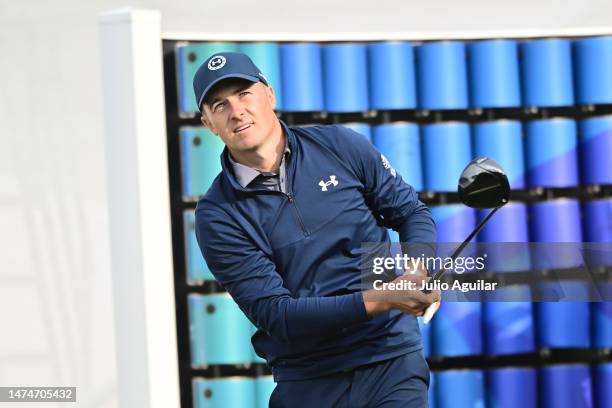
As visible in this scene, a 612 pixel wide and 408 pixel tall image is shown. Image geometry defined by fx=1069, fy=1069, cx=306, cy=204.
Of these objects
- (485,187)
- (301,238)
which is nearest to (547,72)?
(485,187)

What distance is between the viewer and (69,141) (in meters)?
5.52

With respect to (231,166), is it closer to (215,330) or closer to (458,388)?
(215,330)

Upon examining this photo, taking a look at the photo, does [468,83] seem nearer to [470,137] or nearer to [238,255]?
[470,137]

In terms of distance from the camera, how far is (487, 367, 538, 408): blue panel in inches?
153

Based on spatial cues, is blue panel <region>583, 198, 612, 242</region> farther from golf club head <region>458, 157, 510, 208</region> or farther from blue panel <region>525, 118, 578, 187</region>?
golf club head <region>458, 157, 510, 208</region>

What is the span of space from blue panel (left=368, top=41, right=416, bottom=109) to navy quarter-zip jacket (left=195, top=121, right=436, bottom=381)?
1.23 meters

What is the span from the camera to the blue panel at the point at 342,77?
12.6 feet

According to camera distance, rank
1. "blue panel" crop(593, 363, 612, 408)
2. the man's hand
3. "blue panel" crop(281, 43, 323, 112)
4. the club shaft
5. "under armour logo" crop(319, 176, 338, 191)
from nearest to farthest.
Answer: the man's hand, the club shaft, "under armour logo" crop(319, 176, 338, 191), "blue panel" crop(281, 43, 323, 112), "blue panel" crop(593, 363, 612, 408)

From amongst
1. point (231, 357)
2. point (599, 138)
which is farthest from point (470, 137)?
point (231, 357)

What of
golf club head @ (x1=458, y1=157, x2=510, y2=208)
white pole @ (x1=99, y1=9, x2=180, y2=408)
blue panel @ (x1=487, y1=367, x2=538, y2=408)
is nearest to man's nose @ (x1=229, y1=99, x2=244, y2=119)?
white pole @ (x1=99, y1=9, x2=180, y2=408)

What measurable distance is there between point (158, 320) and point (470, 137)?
1504 millimetres

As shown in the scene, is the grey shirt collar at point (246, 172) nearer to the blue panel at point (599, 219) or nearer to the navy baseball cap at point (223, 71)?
the navy baseball cap at point (223, 71)

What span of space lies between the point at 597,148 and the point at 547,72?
331mm

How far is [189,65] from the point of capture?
369cm
